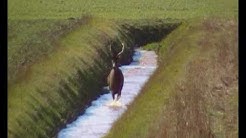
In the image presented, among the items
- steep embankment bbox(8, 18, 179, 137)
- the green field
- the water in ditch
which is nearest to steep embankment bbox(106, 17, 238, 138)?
the green field

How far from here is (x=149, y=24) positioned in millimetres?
A: 28703

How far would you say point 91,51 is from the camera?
70.4ft

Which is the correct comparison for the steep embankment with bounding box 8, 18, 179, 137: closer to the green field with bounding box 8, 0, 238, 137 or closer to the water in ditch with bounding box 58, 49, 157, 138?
the green field with bounding box 8, 0, 238, 137

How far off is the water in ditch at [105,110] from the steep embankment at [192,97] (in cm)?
62

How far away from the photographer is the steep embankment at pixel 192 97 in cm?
1194

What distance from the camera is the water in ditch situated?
15.2 m

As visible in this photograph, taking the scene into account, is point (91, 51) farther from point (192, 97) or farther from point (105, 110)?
point (192, 97)

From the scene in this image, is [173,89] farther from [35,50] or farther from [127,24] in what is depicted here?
[127,24]

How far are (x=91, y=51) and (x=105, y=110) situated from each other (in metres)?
4.22

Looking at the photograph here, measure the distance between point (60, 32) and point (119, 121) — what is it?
30.3ft

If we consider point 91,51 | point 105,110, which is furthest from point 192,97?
point 91,51

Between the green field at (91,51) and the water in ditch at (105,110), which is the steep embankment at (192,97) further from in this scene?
the water in ditch at (105,110)

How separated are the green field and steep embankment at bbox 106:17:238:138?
0.05m
